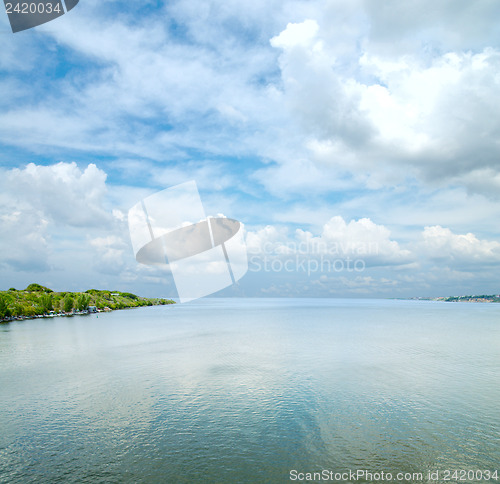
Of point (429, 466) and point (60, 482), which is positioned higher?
point (60, 482)

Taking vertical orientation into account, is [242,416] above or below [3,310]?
below

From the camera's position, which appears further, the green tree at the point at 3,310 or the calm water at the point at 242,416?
the green tree at the point at 3,310

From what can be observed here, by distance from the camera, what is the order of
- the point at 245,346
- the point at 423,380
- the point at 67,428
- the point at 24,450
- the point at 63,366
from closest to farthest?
the point at 24,450, the point at 67,428, the point at 423,380, the point at 63,366, the point at 245,346

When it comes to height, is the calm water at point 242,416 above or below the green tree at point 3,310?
Result: below

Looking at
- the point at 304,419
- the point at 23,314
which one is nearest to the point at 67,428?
the point at 304,419

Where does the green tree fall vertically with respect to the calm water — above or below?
above

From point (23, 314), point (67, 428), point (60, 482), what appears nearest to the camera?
point (60, 482)

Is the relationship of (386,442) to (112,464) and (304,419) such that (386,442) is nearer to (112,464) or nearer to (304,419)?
(304,419)

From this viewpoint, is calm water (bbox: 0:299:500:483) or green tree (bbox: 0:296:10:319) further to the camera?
green tree (bbox: 0:296:10:319)

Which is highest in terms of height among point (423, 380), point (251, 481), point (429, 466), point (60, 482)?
point (60, 482)

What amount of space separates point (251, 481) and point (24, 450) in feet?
64.3

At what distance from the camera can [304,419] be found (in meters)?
34.2

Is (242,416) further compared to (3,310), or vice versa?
(3,310)

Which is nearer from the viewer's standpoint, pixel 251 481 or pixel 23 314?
pixel 251 481
